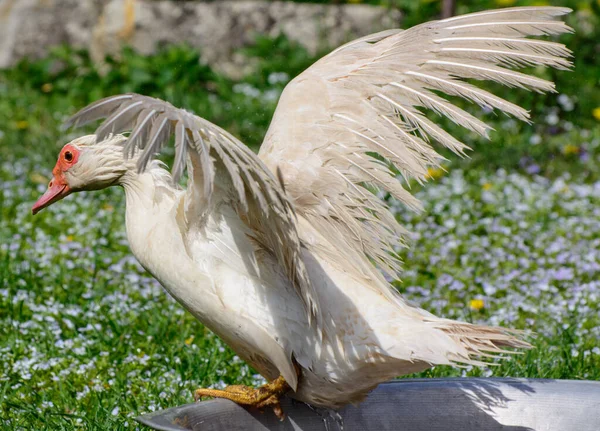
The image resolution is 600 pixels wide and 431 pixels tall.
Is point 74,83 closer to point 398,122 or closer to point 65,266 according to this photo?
point 65,266

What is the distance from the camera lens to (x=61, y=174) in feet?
9.98

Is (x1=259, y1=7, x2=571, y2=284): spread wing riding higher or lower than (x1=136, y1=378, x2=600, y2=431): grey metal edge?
higher

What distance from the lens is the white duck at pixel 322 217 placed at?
2656 millimetres

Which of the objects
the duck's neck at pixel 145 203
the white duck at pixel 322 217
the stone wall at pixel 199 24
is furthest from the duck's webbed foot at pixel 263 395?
the stone wall at pixel 199 24

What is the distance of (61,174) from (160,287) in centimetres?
143

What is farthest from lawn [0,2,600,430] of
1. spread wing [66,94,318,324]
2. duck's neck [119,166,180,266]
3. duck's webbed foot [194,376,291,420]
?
spread wing [66,94,318,324]

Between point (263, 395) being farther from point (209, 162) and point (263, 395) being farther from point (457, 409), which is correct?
point (209, 162)

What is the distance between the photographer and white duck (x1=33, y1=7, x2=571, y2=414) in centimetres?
266

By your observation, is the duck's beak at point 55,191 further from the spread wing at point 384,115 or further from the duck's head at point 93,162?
the spread wing at point 384,115

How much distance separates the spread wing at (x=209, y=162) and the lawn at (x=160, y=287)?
872 millimetres

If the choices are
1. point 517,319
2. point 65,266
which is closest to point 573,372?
point 517,319

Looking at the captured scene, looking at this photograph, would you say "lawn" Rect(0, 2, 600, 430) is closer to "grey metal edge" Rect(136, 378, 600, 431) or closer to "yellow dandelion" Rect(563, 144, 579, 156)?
"yellow dandelion" Rect(563, 144, 579, 156)

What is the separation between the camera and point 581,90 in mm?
6898

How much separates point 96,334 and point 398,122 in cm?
159
